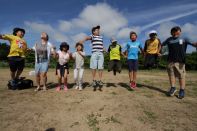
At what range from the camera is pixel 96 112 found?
18.9ft

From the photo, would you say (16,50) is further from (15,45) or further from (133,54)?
(133,54)

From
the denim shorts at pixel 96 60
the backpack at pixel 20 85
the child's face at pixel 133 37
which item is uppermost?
the child's face at pixel 133 37

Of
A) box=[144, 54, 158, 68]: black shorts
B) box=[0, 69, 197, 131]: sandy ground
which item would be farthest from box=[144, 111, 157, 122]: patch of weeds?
box=[144, 54, 158, 68]: black shorts

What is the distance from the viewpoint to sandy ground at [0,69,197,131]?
16.1ft

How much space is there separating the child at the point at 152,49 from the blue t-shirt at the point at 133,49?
37 cm

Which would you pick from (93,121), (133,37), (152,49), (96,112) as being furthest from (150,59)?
(93,121)

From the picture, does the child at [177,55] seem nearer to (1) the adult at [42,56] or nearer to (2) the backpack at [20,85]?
(1) the adult at [42,56]

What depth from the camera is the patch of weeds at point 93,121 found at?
4.84 meters

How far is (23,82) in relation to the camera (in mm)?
9125

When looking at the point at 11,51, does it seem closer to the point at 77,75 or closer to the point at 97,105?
the point at 77,75

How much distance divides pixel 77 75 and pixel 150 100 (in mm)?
3232

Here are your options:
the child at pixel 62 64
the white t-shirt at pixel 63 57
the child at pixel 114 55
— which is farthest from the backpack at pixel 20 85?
the child at pixel 114 55

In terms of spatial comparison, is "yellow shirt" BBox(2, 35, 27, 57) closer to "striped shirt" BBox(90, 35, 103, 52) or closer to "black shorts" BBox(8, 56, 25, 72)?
"black shorts" BBox(8, 56, 25, 72)

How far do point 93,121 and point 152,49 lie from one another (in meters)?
4.45
